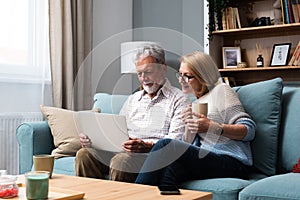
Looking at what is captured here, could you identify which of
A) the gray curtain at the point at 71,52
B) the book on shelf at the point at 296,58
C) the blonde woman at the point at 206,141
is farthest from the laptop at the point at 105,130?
the book on shelf at the point at 296,58

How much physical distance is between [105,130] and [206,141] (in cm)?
52

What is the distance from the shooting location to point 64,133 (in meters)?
2.73

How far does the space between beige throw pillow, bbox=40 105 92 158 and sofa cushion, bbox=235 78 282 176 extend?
1.06m

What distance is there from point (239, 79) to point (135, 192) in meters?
2.94

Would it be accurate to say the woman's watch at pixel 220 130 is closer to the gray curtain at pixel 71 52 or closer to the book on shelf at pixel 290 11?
the gray curtain at pixel 71 52

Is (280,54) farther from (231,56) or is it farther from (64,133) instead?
(64,133)

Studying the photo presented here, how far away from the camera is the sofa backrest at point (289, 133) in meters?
2.25

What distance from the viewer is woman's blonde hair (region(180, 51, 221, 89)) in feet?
7.75

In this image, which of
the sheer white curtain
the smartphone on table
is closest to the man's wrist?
the smartphone on table

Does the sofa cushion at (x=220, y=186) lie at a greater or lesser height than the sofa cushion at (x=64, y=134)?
lesser

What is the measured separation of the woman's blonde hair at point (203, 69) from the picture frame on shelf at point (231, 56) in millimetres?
1911

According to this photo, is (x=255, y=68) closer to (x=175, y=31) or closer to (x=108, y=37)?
(x=175, y=31)

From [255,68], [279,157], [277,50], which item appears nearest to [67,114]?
[279,157]

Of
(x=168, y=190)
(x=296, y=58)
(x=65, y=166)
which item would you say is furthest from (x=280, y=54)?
(x=168, y=190)
